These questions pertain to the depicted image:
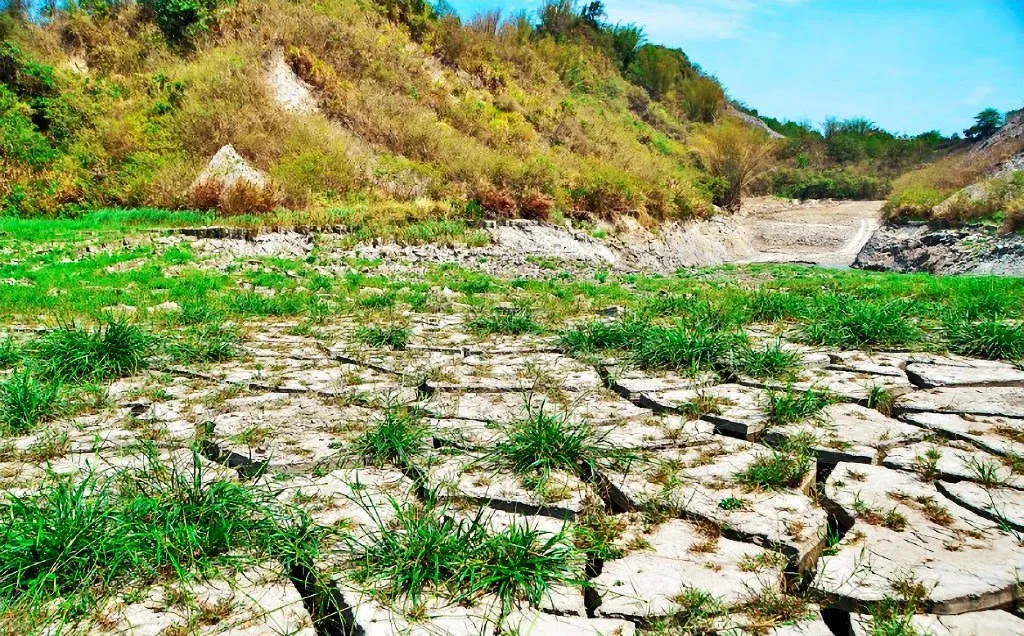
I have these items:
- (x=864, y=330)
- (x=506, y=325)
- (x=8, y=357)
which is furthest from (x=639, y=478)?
(x=8, y=357)

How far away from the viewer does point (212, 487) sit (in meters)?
2.43

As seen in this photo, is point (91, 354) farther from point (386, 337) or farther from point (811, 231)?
point (811, 231)

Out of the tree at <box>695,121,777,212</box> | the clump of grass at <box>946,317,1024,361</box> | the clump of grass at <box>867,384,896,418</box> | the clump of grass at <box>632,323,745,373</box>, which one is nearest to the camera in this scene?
the clump of grass at <box>867,384,896,418</box>

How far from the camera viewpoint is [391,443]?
3.07 meters

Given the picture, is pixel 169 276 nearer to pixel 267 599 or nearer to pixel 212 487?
pixel 212 487

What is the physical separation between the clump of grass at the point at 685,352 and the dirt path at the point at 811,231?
22.7 meters

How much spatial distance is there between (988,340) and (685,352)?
2501mm

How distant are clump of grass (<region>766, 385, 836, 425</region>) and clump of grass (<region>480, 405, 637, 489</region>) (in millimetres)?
1014

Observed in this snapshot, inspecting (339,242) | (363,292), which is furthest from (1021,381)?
(339,242)

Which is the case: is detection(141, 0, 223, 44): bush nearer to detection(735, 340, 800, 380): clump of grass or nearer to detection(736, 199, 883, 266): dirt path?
detection(736, 199, 883, 266): dirt path

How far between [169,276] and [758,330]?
24.1ft

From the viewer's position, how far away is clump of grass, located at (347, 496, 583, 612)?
210 centimetres

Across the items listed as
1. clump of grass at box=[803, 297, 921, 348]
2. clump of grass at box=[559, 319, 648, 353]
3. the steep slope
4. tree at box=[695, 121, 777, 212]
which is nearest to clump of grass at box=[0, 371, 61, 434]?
clump of grass at box=[559, 319, 648, 353]

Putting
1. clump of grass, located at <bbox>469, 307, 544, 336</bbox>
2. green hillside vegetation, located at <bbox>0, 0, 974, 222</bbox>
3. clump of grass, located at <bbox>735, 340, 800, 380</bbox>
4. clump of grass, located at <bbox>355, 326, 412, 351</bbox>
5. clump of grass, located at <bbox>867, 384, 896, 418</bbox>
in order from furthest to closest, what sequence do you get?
green hillside vegetation, located at <bbox>0, 0, 974, 222</bbox>
clump of grass, located at <bbox>469, 307, 544, 336</bbox>
clump of grass, located at <bbox>355, 326, 412, 351</bbox>
clump of grass, located at <bbox>735, 340, 800, 380</bbox>
clump of grass, located at <bbox>867, 384, 896, 418</bbox>
